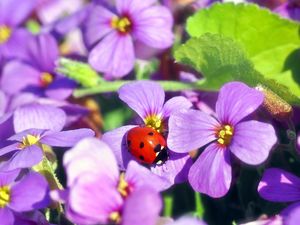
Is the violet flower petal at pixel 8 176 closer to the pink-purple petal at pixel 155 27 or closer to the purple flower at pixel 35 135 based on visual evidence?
the purple flower at pixel 35 135

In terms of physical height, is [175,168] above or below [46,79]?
above

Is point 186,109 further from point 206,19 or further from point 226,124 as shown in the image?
point 206,19

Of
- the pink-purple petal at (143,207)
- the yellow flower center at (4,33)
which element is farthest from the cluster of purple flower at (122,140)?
the yellow flower center at (4,33)

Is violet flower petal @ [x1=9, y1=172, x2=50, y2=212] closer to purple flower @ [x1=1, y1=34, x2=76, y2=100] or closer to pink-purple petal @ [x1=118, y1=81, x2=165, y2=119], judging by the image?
pink-purple petal @ [x1=118, y1=81, x2=165, y2=119]

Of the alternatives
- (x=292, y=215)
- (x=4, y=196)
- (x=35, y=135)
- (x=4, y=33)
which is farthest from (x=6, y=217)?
(x=4, y=33)

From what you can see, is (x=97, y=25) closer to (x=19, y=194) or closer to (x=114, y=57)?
(x=114, y=57)
